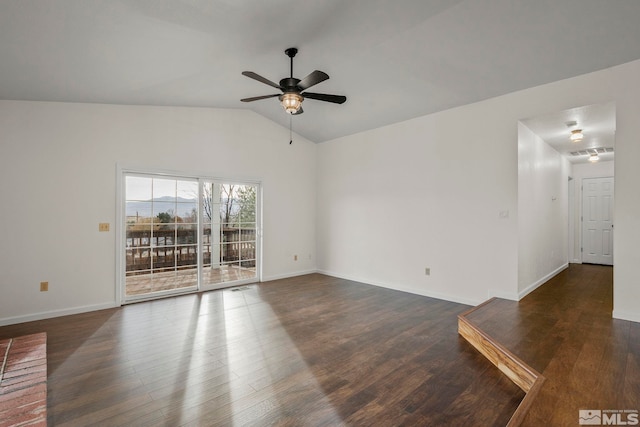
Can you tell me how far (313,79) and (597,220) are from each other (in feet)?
25.8

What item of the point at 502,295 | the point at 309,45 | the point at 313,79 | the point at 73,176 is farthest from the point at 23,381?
the point at 502,295

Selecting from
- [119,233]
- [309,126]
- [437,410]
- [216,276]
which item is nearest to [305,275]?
[216,276]

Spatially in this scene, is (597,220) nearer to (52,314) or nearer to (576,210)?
(576,210)

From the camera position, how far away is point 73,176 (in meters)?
4.13

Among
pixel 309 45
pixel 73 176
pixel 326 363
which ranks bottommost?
pixel 326 363

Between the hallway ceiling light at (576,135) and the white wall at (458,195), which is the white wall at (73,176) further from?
the hallway ceiling light at (576,135)

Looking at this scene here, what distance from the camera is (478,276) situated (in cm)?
434

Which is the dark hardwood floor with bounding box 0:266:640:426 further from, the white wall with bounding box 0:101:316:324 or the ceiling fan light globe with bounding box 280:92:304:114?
the ceiling fan light globe with bounding box 280:92:304:114

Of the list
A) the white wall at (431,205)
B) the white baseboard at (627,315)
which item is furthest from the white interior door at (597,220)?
the white wall at (431,205)

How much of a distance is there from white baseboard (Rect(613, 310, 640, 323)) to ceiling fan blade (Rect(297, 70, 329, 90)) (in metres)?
3.99

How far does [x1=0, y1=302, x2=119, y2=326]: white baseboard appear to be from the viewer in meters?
3.75

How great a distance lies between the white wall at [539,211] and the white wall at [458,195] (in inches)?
9.5

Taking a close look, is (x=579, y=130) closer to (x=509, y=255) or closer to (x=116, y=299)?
(x=509, y=255)

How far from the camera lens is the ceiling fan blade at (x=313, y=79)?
9.16 ft
